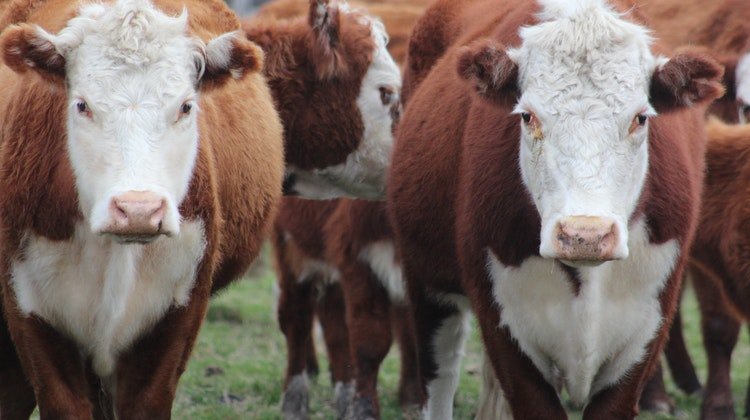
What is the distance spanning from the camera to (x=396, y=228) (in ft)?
22.0

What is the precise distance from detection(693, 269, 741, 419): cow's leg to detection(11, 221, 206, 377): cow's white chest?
3775 millimetres

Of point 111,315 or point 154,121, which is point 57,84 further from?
point 111,315

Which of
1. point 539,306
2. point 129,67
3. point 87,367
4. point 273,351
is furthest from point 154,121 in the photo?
point 273,351

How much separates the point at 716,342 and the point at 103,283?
168 inches

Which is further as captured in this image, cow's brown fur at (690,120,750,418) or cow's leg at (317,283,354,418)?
cow's leg at (317,283,354,418)

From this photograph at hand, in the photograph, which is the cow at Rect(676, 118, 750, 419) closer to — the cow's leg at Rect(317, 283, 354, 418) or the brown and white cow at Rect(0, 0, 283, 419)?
the cow's leg at Rect(317, 283, 354, 418)

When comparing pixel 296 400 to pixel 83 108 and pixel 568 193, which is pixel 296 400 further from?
pixel 568 193

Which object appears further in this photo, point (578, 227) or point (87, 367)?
point (87, 367)

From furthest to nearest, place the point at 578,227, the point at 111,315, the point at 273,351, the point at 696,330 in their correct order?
the point at 696,330 → the point at 273,351 → the point at 111,315 → the point at 578,227

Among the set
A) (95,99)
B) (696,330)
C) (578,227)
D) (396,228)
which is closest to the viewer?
(578,227)

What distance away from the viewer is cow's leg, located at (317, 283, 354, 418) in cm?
875

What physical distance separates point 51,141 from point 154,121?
53cm

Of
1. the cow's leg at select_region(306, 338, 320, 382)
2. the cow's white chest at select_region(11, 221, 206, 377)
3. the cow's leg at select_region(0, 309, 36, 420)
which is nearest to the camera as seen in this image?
the cow's white chest at select_region(11, 221, 206, 377)

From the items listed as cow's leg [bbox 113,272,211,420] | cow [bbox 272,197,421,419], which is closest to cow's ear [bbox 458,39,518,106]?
cow's leg [bbox 113,272,211,420]
